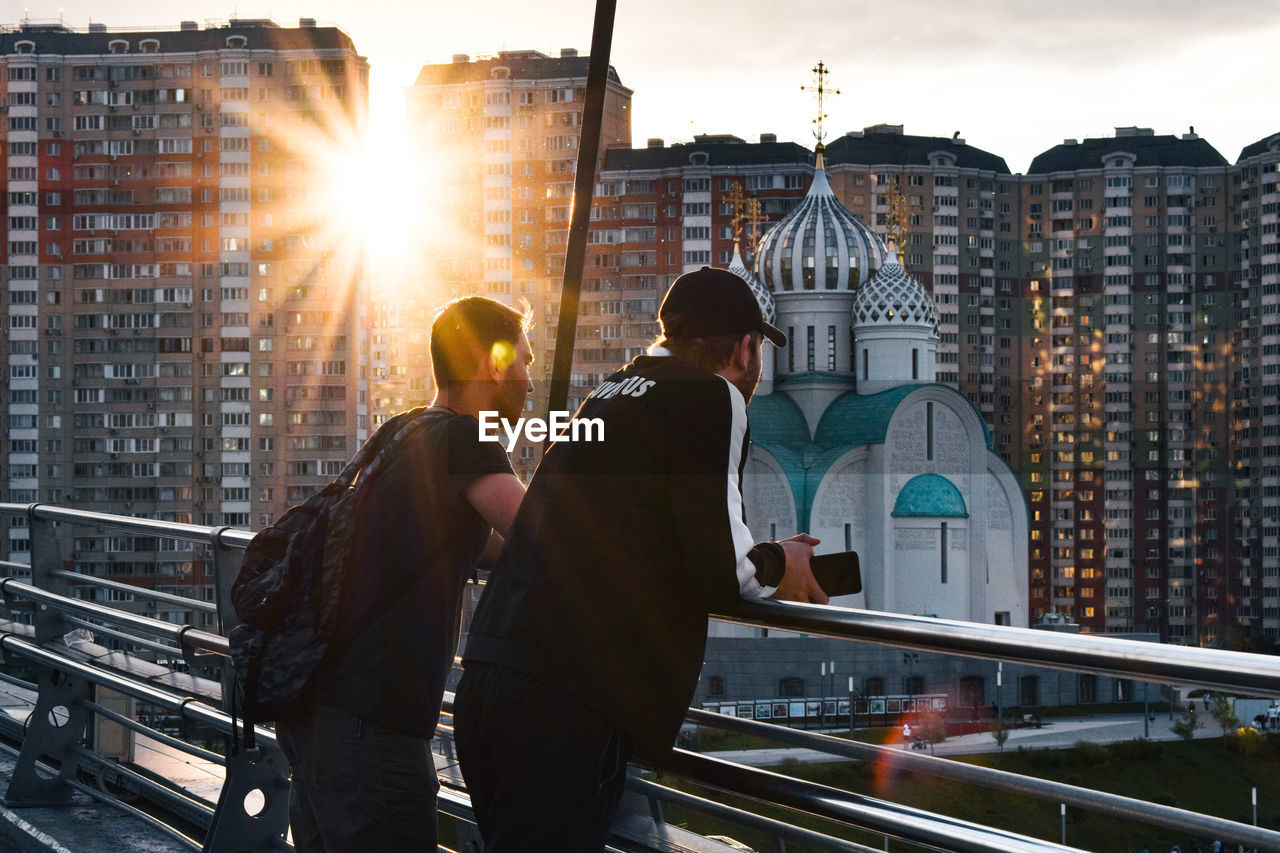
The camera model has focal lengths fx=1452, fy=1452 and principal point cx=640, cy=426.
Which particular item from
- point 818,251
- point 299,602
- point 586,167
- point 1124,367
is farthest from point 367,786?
point 1124,367

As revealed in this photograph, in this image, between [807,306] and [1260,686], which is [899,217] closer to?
[807,306]

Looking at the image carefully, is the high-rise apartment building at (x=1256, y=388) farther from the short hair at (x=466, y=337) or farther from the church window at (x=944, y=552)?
the short hair at (x=466, y=337)

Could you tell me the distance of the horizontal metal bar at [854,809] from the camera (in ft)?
6.64

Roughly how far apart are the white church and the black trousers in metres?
32.3

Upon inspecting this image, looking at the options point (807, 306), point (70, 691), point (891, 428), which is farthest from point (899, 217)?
point (70, 691)

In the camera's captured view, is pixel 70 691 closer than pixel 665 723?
No

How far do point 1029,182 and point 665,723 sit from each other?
A: 220ft

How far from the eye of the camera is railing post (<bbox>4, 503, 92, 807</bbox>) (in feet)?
15.2

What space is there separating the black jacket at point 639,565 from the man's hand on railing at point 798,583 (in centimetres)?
17

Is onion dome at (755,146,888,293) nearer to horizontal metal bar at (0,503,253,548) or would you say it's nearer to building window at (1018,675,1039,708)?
building window at (1018,675,1039,708)

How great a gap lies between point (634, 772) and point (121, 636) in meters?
2.04

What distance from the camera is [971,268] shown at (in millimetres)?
65188

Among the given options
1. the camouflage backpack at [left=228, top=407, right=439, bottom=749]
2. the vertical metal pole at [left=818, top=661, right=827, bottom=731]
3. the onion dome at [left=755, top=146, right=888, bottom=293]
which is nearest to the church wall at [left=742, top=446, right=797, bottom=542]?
the vertical metal pole at [left=818, top=661, right=827, bottom=731]

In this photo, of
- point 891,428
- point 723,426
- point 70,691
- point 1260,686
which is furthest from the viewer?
point 891,428
